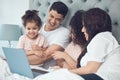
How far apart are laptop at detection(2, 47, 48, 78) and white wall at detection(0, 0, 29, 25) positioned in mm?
1625

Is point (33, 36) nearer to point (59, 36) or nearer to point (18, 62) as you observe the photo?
point (59, 36)

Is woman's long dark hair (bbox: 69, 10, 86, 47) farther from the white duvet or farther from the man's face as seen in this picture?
the white duvet

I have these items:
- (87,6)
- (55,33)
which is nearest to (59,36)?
(55,33)

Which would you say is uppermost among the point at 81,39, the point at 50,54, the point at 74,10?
the point at 74,10

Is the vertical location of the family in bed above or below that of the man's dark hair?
below

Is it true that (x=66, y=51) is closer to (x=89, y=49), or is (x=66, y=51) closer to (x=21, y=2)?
(x=89, y=49)

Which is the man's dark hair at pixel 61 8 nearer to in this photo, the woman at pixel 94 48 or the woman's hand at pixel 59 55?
the woman's hand at pixel 59 55

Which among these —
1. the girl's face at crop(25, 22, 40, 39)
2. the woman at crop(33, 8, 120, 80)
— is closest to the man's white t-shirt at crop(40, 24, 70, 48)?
the girl's face at crop(25, 22, 40, 39)

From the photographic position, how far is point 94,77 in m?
1.54

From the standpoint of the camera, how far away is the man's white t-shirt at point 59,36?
2.36 metres

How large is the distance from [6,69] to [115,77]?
78 centimetres

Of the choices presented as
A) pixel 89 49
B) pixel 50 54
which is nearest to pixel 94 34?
pixel 89 49

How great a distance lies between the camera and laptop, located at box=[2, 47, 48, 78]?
69.3 inches

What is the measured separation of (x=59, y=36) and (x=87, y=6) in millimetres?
368
